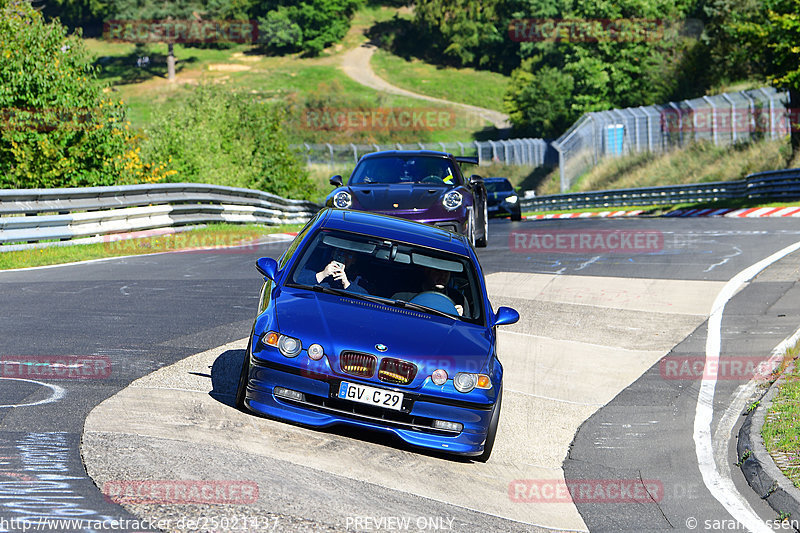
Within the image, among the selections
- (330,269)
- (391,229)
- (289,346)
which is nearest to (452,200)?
(391,229)

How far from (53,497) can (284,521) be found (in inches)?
45.5

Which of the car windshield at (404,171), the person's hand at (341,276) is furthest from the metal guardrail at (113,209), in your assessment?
the person's hand at (341,276)

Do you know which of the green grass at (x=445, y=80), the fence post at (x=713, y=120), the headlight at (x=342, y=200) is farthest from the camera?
the green grass at (x=445, y=80)

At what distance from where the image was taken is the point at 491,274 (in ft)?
49.4

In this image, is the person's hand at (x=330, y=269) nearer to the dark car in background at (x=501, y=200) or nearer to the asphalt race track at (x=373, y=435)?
the asphalt race track at (x=373, y=435)

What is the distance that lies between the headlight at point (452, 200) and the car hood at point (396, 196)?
0.09 meters

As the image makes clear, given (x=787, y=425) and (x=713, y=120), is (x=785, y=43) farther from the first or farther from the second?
(x=787, y=425)

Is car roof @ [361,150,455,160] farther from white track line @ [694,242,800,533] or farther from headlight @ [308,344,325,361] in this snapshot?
headlight @ [308,344,325,361]

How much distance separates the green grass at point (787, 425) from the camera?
6.62 metres

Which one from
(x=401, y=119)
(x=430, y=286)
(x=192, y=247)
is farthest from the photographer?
(x=401, y=119)

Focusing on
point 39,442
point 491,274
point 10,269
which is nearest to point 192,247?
point 10,269

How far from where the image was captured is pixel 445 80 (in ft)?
370

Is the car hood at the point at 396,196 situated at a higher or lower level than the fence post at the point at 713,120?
higher

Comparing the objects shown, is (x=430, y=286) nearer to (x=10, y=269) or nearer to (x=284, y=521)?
(x=284, y=521)
